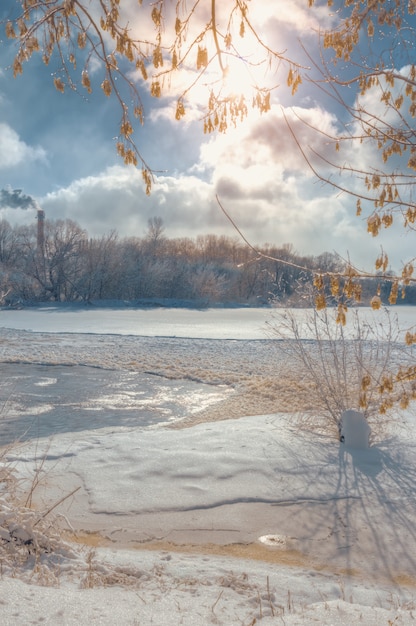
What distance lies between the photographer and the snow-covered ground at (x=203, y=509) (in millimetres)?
3045

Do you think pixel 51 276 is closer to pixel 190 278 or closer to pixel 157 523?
pixel 190 278

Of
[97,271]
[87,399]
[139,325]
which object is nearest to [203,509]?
[87,399]

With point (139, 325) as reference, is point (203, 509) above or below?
below

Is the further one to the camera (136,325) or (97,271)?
(97,271)

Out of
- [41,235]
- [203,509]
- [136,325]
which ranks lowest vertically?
[203,509]

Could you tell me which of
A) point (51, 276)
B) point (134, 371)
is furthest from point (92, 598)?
point (51, 276)

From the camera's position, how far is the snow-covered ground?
9.99ft

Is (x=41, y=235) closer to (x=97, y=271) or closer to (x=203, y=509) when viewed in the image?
(x=97, y=271)

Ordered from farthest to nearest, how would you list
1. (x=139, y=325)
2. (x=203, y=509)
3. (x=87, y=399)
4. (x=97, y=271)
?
1. (x=97, y=271)
2. (x=139, y=325)
3. (x=87, y=399)
4. (x=203, y=509)

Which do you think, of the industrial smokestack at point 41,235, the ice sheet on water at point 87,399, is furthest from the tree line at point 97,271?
the ice sheet on water at point 87,399

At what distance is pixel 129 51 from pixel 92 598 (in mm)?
3035

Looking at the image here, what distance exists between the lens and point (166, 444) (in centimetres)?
700

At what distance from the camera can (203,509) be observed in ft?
17.4

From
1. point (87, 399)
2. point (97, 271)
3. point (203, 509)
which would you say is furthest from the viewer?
point (97, 271)
